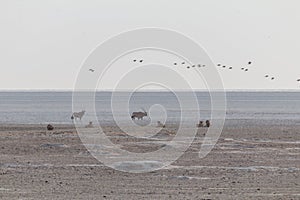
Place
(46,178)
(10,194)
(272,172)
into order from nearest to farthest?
1. (10,194)
2. (46,178)
3. (272,172)

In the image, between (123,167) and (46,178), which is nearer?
(46,178)

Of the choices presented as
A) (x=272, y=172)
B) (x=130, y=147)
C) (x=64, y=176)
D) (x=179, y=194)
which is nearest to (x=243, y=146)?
(x=130, y=147)

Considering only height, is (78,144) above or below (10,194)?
below

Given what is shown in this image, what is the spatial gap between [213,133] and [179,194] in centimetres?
2413

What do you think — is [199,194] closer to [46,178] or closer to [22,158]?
[46,178]

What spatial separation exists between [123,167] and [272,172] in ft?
15.7

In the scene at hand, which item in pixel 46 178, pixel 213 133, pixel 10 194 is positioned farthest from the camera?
pixel 213 133

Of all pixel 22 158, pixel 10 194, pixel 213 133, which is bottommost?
pixel 213 133

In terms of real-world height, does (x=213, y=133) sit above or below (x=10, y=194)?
below

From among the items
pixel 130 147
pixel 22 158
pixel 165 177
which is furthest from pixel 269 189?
pixel 130 147

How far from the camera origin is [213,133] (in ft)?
146

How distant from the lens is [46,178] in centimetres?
2372

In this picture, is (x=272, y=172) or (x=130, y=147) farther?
(x=130, y=147)

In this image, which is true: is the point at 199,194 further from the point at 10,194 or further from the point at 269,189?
the point at 10,194
